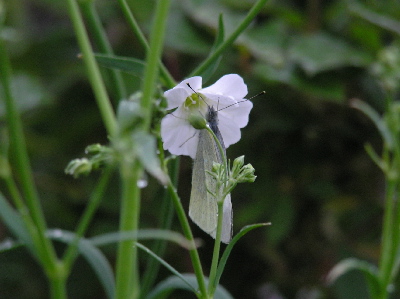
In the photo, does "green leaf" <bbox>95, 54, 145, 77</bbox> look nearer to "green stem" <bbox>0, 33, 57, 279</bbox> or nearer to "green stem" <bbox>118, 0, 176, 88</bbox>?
"green stem" <bbox>118, 0, 176, 88</bbox>

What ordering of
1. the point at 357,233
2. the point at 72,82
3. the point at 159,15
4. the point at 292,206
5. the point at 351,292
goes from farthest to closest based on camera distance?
the point at 72,82, the point at 357,233, the point at 292,206, the point at 351,292, the point at 159,15

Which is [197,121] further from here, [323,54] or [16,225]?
[323,54]

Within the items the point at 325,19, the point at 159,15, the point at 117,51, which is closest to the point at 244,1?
the point at 325,19

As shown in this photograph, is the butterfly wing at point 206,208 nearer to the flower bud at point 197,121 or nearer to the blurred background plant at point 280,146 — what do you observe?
the flower bud at point 197,121

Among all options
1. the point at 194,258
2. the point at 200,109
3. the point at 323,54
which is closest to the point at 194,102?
the point at 200,109

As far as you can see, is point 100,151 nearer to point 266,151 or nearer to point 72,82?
point 266,151

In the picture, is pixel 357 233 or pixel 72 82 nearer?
pixel 357 233

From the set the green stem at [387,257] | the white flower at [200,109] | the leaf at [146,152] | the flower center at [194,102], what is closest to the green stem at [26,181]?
the leaf at [146,152]
